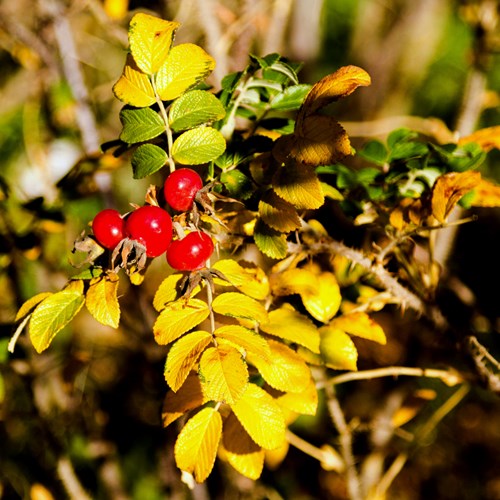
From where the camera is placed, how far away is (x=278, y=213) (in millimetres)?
562

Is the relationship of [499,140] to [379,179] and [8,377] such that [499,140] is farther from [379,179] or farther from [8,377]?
[8,377]

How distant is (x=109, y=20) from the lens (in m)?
1.26

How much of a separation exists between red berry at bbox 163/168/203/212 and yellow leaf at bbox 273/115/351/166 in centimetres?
10

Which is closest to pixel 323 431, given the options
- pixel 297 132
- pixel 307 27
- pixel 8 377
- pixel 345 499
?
pixel 345 499

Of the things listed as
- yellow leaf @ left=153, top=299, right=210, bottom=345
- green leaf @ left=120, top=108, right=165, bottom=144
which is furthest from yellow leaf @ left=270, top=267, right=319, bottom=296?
Result: green leaf @ left=120, top=108, right=165, bottom=144

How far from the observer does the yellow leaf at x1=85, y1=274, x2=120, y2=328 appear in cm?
52

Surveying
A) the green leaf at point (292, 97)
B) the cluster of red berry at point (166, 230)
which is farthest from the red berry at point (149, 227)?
the green leaf at point (292, 97)

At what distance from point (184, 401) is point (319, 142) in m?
0.30

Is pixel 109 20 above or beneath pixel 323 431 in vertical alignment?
above

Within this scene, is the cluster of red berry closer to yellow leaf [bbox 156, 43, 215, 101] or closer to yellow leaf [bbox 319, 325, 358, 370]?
yellow leaf [bbox 156, 43, 215, 101]

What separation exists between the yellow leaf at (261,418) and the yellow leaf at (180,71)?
31cm

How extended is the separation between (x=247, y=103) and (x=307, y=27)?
3.43 feet

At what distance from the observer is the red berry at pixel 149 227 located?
51 cm

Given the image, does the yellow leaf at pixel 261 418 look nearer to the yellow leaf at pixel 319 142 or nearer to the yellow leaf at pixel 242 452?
the yellow leaf at pixel 242 452
